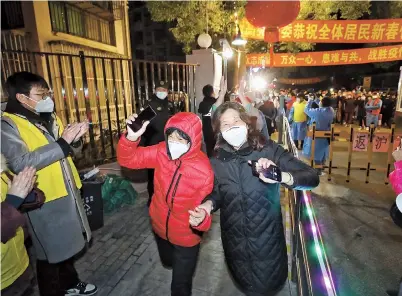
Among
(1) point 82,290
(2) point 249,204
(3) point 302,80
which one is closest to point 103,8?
(1) point 82,290

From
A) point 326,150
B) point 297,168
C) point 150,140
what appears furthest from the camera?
point 326,150

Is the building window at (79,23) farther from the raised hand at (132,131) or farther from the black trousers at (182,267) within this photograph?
the black trousers at (182,267)

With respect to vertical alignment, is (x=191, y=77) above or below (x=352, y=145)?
above

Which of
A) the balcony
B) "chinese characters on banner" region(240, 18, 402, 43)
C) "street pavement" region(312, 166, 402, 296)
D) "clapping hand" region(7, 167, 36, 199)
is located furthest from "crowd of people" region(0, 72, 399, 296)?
the balcony

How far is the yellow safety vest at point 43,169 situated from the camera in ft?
7.72

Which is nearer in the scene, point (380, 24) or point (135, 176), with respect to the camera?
point (135, 176)

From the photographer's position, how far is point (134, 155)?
2.57 metres

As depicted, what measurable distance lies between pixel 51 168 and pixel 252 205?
184 centimetres

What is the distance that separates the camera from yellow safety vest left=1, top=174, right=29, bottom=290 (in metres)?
2.07

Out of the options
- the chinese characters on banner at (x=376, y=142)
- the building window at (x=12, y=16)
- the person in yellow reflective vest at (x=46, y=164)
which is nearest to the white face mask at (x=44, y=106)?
the person in yellow reflective vest at (x=46, y=164)

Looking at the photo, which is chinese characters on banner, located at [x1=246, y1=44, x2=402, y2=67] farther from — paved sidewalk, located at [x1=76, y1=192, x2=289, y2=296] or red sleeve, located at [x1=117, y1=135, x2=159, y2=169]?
red sleeve, located at [x1=117, y1=135, x2=159, y2=169]

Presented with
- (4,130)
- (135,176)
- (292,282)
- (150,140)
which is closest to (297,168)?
(292,282)

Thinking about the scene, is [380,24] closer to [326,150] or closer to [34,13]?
[326,150]

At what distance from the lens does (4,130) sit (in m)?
2.21
